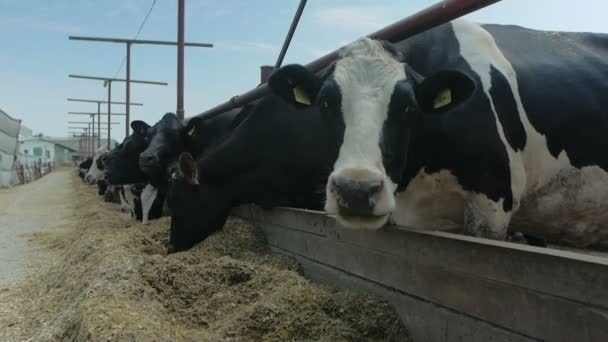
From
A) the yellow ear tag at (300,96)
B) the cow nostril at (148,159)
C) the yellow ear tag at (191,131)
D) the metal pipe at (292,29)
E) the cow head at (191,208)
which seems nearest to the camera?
the yellow ear tag at (300,96)

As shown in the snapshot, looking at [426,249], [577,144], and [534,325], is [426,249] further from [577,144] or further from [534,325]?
[577,144]

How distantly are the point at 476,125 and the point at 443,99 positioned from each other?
0.30 m

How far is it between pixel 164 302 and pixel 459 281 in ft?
6.13

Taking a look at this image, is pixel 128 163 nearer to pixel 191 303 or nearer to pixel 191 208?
pixel 191 208

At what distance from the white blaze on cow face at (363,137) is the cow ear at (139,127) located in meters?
6.90

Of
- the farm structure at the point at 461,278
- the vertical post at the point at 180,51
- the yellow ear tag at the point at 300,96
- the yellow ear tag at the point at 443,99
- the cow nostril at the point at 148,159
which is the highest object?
the vertical post at the point at 180,51

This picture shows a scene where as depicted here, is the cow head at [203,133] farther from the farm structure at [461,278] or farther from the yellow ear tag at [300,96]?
the yellow ear tag at [300,96]

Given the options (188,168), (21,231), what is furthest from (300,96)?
(21,231)

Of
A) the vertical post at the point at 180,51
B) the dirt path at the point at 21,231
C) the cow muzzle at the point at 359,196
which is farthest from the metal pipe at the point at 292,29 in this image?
the vertical post at the point at 180,51

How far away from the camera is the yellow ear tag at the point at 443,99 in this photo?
3.12 m

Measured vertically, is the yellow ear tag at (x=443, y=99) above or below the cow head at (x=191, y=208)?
above

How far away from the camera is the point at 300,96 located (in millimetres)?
3666

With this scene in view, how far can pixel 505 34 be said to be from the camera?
4.04 m

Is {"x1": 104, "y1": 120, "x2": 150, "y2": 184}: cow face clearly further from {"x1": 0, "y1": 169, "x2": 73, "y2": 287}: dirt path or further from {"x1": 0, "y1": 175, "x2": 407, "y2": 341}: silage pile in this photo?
{"x1": 0, "y1": 175, "x2": 407, "y2": 341}: silage pile
